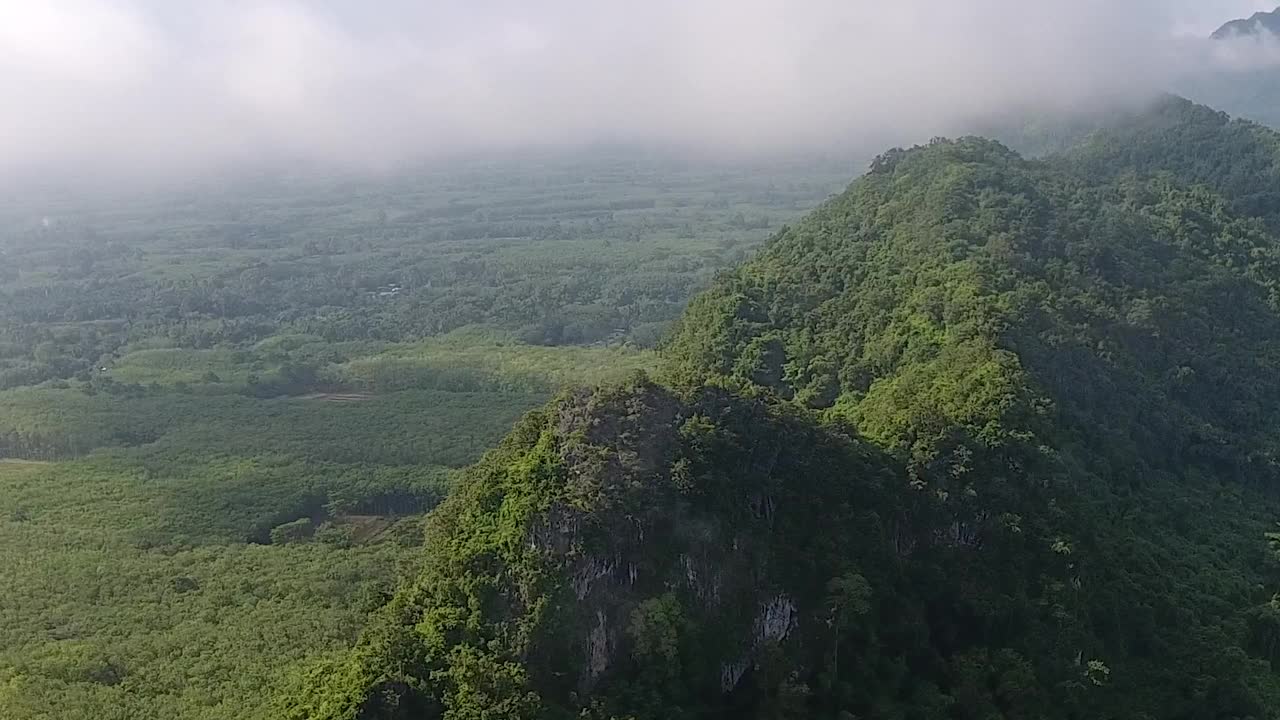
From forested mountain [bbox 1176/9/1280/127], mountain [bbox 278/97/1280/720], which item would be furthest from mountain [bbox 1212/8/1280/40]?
mountain [bbox 278/97/1280/720]

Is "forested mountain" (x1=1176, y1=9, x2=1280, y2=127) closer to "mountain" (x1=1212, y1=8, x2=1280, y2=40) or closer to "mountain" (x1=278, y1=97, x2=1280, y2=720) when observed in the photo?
"mountain" (x1=1212, y1=8, x2=1280, y2=40)

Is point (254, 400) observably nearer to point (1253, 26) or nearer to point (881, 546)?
point (881, 546)

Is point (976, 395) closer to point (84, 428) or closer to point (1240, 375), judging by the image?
point (1240, 375)

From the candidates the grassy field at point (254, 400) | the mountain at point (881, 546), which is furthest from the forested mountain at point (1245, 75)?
the mountain at point (881, 546)

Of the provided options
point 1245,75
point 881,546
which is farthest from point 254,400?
point 1245,75

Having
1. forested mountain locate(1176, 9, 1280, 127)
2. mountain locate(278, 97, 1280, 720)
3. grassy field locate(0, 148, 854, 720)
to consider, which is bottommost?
grassy field locate(0, 148, 854, 720)

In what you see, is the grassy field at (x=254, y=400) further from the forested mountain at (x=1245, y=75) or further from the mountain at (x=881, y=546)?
the forested mountain at (x=1245, y=75)
